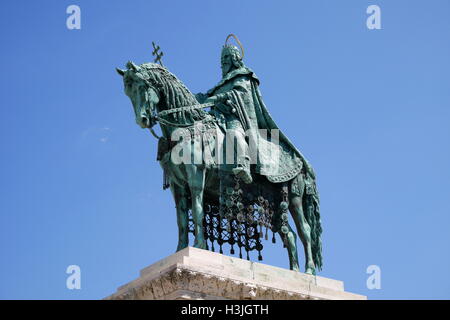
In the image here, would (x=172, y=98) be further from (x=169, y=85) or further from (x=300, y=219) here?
(x=300, y=219)

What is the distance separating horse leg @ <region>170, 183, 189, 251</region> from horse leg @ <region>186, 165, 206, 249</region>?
59 centimetres

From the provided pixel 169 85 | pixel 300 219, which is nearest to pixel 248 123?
pixel 169 85

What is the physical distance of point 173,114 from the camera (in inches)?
910

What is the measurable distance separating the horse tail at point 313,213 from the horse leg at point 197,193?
10.4ft

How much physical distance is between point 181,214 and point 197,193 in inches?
32.2

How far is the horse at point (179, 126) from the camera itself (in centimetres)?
2267

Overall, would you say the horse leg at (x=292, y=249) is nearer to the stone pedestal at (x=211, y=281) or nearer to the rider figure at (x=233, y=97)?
the stone pedestal at (x=211, y=281)

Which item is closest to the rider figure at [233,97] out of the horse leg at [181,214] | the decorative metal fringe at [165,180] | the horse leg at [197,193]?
the horse leg at [197,193]
